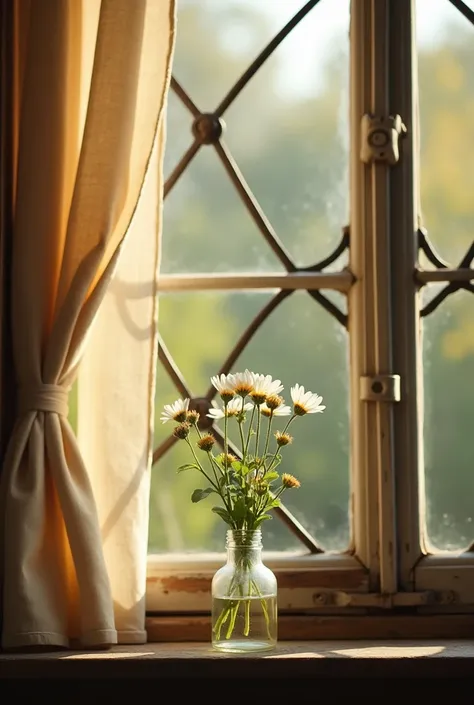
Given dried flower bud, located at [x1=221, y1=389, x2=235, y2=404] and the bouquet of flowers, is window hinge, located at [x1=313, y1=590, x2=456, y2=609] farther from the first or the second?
dried flower bud, located at [x1=221, y1=389, x2=235, y2=404]

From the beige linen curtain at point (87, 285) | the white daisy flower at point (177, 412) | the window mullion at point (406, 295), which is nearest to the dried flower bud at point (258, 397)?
the white daisy flower at point (177, 412)

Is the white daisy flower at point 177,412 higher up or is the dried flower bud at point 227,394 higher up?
the dried flower bud at point 227,394

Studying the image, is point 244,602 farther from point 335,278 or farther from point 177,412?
point 335,278

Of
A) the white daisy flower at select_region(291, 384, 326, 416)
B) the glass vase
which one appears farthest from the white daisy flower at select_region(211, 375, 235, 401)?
the glass vase

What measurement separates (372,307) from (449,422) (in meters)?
0.26

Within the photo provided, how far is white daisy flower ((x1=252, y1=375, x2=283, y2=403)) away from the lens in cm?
163

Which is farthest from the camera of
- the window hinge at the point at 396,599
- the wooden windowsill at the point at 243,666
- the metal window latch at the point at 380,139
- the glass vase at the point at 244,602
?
the metal window latch at the point at 380,139

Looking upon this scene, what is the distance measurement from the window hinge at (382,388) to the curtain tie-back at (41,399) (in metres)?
0.55

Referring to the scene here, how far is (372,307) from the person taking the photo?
72.9 inches

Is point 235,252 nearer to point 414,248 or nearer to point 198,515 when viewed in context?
point 414,248

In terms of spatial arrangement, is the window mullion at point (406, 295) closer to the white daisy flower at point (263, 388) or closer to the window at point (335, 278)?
the window at point (335, 278)

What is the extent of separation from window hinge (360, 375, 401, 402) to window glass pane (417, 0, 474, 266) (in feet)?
0.91

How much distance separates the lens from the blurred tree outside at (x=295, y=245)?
6.15 feet

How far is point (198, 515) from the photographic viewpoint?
1886 mm
